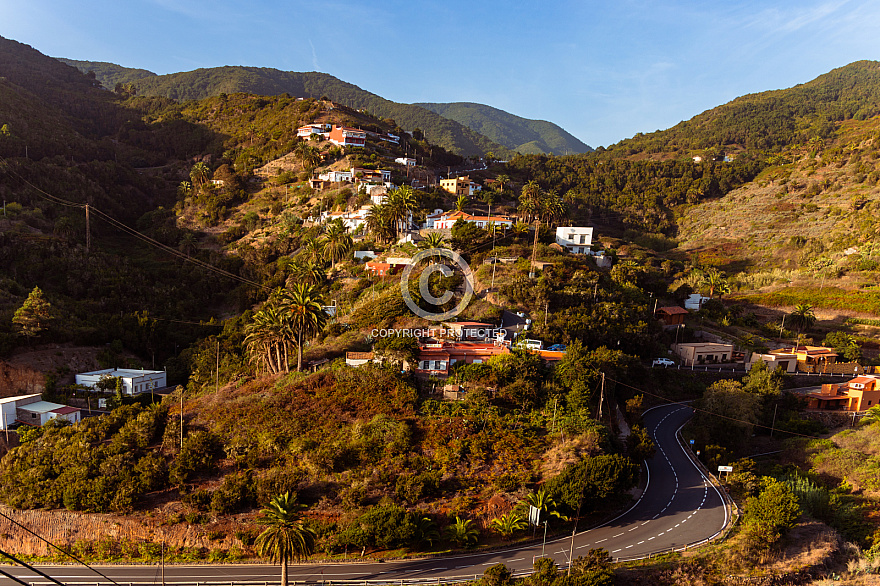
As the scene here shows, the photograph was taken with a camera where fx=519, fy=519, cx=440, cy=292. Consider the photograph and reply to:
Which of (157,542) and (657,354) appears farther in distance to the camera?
(657,354)

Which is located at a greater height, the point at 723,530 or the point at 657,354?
the point at 657,354

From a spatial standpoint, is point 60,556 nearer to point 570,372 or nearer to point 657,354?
point 570,372

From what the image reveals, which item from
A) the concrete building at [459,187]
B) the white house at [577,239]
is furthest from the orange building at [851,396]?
the concrete building at [459,187]

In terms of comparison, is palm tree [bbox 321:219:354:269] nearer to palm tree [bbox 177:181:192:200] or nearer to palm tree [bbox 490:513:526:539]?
palm tree [bbox 490:513:526:539]

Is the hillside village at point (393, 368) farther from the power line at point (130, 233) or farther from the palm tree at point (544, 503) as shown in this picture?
the power line at point (130, 233)

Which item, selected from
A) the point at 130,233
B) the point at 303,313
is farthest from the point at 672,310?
the point at 130,233

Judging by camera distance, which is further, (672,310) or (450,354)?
(672,310)

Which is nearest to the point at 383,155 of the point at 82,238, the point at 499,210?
the point at 499,210

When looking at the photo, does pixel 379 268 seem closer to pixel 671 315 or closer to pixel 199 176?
pixel 671 315

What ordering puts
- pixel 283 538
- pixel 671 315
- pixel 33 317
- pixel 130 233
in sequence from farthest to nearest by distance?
1. pixel 130 233
2. pixel 671 315
3. pixel 33 317
4. pixel 283 538
